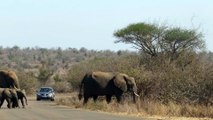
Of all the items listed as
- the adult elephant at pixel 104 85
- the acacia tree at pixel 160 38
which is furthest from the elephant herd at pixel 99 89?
the acacia tree at pixel 160 38

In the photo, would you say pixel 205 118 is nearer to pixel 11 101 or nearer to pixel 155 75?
pixel 155 75

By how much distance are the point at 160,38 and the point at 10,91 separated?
2251 cm

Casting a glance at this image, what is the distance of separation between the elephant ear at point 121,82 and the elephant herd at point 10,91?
6.66m

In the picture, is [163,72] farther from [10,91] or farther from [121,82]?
[10,91]

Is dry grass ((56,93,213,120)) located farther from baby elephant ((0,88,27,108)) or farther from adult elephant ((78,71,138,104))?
baby elephant ((0,88,27,108))

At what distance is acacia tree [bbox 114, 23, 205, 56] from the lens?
198 ft

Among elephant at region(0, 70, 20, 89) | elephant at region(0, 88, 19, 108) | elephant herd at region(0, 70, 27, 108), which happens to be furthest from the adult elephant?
elephant at region(0, 70, 20, 89)

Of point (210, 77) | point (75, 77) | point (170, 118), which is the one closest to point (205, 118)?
point (170, 118)

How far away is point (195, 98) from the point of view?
3741 cm

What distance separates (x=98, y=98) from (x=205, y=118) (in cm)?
1976

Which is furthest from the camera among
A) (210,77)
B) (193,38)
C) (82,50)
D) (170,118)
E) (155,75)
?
(82,50)

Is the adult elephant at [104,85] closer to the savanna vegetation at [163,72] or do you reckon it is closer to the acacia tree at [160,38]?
the savanna vegetation at [163,72]

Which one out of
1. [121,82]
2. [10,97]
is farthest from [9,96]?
[121,82]

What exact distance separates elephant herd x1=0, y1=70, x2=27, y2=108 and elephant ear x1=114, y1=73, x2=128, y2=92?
6.66m
